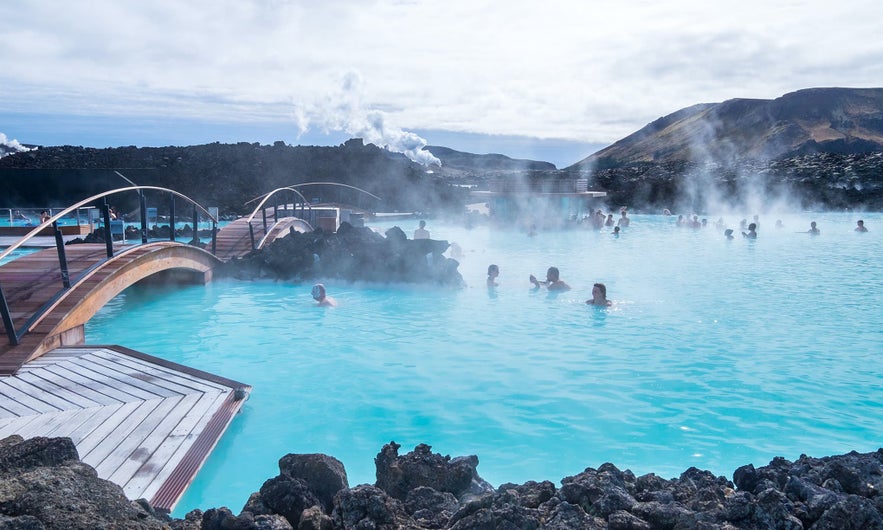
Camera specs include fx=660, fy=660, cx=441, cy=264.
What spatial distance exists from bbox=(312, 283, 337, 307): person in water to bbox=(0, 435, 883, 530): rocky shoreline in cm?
682

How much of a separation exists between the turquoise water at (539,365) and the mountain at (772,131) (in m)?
51.8

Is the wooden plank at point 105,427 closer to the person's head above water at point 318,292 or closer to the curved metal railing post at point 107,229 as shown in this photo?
the curved metal railing post at point 107,229

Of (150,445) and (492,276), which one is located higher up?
(492,276)

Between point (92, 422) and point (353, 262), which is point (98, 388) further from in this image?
point (353, 262)

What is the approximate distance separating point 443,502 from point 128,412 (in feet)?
8.49

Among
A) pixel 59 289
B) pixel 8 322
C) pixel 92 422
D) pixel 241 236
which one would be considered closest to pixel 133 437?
pixel 92 422

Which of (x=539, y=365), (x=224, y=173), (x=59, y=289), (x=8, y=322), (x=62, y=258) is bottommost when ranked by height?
(x=539, y=365)

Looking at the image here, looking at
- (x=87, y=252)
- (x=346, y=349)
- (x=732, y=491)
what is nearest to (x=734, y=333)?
(x=346, y=349)

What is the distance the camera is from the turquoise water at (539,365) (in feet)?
18.2

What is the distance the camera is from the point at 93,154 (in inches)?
1395

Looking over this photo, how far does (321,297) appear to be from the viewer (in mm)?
10398

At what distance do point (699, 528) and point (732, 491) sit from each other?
881 mm

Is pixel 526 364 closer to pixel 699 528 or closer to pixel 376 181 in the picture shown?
pixel 699 528

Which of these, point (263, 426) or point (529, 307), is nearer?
point (263, 426)
